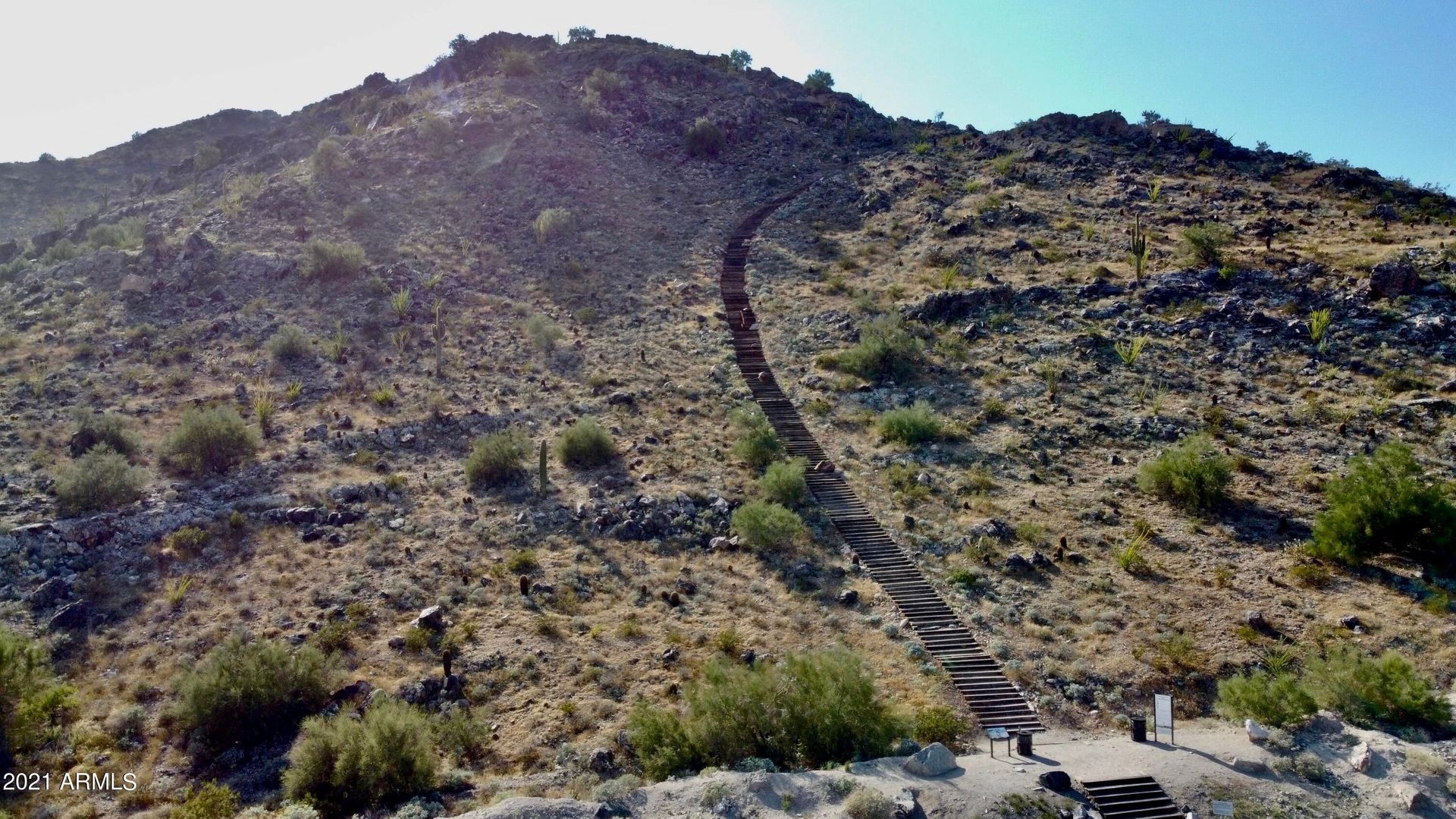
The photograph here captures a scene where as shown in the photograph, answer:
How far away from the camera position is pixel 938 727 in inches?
548

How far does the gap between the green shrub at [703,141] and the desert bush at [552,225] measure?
13722mm

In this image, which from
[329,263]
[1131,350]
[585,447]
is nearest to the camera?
[585,447]

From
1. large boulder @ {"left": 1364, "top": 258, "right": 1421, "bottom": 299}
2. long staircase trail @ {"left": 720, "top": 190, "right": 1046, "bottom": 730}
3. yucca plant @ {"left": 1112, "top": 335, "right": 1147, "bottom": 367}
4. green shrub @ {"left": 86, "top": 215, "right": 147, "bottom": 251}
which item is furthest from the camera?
green shrub @ {"left": 86, "top": 215, "right": 147, "bottom": 251}

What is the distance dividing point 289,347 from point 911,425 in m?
21.7

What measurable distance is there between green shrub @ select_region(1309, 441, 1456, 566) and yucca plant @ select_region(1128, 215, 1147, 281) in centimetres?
1467

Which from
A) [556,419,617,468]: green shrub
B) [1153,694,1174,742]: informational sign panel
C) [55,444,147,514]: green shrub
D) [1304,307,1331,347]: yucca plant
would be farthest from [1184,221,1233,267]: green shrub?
[55,444,147,514]: green shrub

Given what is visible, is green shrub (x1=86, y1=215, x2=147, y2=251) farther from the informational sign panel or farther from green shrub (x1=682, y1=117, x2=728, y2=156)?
the informational sign panel

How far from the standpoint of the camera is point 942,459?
24.0 metres

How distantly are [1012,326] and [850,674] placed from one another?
20904mm

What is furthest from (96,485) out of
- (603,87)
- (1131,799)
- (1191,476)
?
(603,87)

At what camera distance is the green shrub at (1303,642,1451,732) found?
13477mm

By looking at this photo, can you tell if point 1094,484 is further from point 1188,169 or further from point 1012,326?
point 1188,169

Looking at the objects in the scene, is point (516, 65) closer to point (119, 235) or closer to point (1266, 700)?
point (119, 235)

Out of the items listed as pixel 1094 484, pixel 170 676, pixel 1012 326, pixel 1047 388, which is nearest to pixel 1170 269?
pixel 1012 326
